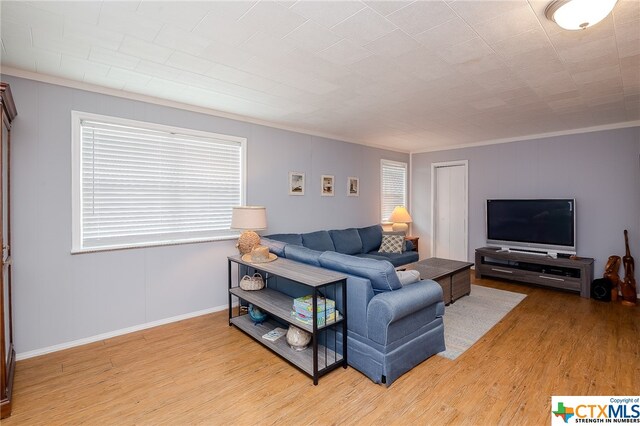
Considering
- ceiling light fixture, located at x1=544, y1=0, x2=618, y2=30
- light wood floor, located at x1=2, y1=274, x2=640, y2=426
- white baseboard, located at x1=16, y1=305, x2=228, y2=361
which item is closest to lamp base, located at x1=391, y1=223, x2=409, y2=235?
light wood floor, located at x1=2, y1=274, x2=640, y2=426

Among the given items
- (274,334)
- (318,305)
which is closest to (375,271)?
(318,305)

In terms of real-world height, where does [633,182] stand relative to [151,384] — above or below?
above

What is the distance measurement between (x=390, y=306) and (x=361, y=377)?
25.8 inches

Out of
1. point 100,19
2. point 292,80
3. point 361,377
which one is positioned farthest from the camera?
point 292,80

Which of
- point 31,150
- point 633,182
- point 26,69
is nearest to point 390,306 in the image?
point 31,150

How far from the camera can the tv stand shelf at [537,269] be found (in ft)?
14.7

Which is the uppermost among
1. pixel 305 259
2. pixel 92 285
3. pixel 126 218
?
pixel 126 218

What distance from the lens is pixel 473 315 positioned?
12.3 feet

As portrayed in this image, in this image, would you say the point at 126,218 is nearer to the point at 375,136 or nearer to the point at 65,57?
the point at 65,57

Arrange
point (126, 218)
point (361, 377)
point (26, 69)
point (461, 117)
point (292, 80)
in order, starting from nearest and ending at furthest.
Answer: point (361, 377), point (26, 69), point (292, 80), point (126, 218), point (461, 117)

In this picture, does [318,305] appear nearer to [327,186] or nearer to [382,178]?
[327,186]

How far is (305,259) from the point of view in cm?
309

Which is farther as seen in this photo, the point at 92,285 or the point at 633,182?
the point at 633,182

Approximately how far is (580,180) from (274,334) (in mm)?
5063
